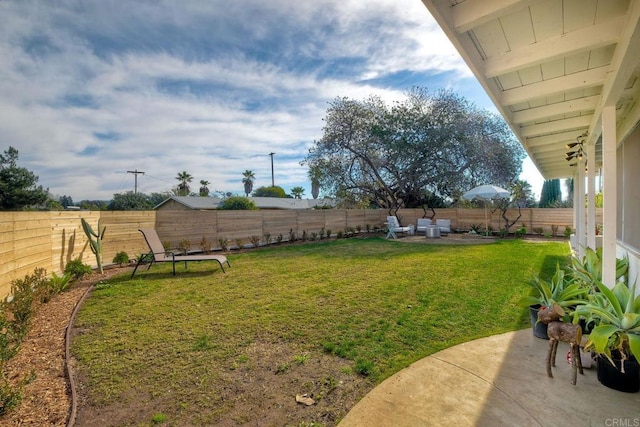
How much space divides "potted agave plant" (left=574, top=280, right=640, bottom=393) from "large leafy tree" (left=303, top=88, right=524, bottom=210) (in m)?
15.4

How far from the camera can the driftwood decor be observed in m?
2.11

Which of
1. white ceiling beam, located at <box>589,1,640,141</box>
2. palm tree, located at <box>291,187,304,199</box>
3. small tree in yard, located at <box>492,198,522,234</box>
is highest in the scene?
palm tree, located at <box>291,187,304,199</box>

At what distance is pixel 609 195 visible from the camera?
2.55 m

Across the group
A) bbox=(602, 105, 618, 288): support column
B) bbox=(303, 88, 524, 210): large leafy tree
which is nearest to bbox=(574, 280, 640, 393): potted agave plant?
bbox=(602, 105, 618, 288): support column

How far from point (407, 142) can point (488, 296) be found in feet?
44.9

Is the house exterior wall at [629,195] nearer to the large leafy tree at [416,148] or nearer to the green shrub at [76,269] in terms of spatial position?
the green shrub at [76,269]

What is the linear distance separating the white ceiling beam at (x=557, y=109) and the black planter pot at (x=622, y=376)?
2699 millimetres

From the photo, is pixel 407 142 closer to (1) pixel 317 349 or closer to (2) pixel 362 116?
(2) pixel 362 116

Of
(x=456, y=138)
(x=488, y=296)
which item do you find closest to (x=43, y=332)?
(x=488, y=296)

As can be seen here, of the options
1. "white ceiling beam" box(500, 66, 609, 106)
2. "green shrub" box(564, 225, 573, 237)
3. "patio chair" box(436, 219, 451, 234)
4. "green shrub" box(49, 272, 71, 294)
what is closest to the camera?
"white ceiling beam" box(500, 66, 609, 106)

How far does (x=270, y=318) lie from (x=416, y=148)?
15468 millimetres

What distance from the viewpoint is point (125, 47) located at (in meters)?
6.96

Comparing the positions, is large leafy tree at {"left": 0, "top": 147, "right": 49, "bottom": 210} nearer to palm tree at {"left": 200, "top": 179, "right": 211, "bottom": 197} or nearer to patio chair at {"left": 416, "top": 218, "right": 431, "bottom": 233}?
palm tree at {"left": 200, "top": 179, "right": 211, "bottom": 197}

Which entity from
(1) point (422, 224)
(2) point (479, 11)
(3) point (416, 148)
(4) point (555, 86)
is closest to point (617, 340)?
(4) point (555, 86)
